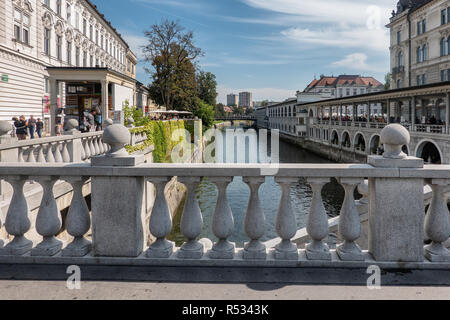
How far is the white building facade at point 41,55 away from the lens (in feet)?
77.7

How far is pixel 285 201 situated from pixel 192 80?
44860 millimetres

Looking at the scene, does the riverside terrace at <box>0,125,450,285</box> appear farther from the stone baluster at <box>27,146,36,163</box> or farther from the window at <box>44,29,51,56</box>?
the window at <box>44,29,51,56</box>

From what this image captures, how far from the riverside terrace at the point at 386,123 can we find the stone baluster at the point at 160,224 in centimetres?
1575

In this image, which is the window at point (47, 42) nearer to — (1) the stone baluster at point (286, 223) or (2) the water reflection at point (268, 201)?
(2) the water reflection at point (268, 201)

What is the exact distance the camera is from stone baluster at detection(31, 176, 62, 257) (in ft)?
10.7

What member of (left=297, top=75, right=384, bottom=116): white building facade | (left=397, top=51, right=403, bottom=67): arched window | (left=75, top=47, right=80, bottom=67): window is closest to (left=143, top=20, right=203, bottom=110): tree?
(left=75, top=47, right=80, bottom=67): window

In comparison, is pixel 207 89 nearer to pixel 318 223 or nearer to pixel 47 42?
pixel 47 42

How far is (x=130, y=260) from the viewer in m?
3.27

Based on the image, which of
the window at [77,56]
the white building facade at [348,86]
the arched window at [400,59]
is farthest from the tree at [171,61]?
the white building facade at [348,86]

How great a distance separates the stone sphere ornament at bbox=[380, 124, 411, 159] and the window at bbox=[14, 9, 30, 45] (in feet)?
93.4

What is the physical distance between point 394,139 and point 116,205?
2.66 metres

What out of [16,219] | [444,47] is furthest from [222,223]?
[444,47]

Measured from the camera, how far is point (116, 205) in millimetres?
3232
